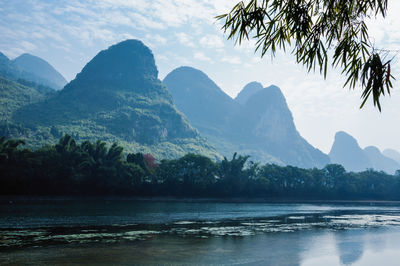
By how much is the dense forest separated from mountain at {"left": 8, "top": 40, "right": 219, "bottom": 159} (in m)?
66.6

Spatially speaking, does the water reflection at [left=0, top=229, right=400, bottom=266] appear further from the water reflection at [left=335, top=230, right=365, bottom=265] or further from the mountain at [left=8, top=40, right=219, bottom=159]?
the mountain at [left=8, top=40, right=219, bottom=159]

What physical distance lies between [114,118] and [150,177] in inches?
3673

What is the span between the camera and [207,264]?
15469 millimetres

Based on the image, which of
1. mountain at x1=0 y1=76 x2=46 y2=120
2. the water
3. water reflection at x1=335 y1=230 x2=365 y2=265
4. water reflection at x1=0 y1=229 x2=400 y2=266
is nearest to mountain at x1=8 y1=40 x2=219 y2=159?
mountain at x1=0 y1=76 x2=46 y2=120

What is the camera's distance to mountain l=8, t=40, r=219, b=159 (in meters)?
144

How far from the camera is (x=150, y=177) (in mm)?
76438

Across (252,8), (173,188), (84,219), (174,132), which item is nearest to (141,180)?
(173,188)

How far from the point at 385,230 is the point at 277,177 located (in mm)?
59606

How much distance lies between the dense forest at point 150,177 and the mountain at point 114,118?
6655cm

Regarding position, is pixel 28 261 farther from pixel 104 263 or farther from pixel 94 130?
pixel 94 130

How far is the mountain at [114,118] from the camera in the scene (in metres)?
144

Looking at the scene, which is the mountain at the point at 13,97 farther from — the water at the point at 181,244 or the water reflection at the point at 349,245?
the water reflection at the point at 349,245

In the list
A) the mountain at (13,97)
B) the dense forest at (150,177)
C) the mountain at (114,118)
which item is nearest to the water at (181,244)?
the dense forest at (150,177)

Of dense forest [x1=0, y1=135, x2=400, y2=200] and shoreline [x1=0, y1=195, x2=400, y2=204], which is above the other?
dense forest [x1=0, y1=135, x2=400, y2=200]
